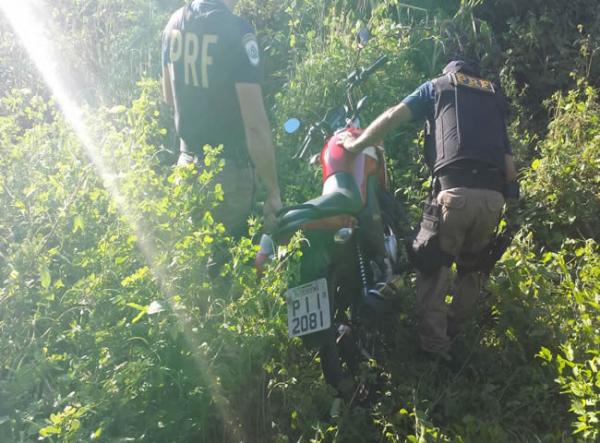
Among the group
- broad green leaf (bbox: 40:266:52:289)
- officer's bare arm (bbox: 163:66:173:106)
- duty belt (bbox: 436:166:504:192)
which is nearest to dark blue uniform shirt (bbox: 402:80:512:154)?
duty belt (bbox: 436:166:504:192)

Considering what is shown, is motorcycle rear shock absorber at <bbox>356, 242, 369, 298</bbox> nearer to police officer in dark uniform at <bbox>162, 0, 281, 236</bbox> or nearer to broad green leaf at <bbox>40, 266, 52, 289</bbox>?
police officer in dark uniform at <bbox>162, 0, 281, 236</bbox>

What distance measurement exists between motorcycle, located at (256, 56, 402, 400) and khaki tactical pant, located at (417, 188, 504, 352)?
0.74 ft

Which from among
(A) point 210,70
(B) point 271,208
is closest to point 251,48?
(A) point 210,70

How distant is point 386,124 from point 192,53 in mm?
1083

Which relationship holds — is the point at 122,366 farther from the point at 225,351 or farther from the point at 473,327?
the point at 473,327

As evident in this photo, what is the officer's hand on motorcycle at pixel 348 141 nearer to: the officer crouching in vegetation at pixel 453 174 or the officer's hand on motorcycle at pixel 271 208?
the officer crouching in vegetation at pixel 453 174

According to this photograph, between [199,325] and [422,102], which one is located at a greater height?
[422,102]

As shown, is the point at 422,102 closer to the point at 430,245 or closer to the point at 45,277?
the point at 430,245

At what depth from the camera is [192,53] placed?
3.62 meters

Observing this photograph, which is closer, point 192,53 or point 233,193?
point 192,53

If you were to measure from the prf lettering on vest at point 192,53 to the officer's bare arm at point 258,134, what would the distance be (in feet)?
0.71

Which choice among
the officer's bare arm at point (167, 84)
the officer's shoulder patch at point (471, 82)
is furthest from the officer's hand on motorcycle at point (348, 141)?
the officer's bare arm at point (167, 84)

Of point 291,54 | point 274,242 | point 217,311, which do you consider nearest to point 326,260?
point 274,242

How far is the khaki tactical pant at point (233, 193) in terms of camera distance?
3.76 metres
